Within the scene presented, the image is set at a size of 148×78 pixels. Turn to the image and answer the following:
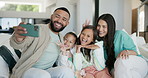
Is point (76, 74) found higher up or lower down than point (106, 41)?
lower down

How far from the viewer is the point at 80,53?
1.54 metres

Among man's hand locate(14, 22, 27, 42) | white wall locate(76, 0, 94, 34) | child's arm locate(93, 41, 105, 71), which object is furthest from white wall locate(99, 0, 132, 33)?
man's hand locate(14, 22, 27, 42)

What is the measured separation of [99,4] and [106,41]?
3665mm

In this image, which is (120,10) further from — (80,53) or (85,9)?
(80,53)

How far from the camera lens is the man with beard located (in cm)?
130

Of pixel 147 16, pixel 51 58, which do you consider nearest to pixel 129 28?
pixel 147 16

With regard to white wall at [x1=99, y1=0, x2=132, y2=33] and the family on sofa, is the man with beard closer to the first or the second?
the family on sofa

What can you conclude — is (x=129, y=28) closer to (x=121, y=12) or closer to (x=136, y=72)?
(x=121, y=12)

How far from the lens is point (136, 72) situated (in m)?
1.37

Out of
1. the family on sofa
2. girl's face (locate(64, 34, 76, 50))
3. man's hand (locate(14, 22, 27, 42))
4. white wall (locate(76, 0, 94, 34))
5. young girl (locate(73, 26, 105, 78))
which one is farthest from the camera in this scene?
white wall (locate(76, 0, 94, 34))

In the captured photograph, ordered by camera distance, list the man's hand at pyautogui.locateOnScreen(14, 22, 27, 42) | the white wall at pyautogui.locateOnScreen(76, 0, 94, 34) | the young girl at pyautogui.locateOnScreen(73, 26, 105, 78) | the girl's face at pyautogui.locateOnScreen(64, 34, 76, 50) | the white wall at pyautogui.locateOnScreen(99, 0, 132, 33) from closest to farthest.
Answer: the man's hand at pyautogui.locateOnScreen(14, 22, 27, 42) → the young girl at pyautogui.locateOnScreen(73, 26, 105, 78) → the girl's face at pyautogui.locateOnScreen(64, 34, 76, 50) → the white wall at pyautogui.locateOnScreen(99, 0, 132, 33) → the white wall at pyautogui.locateOnScreen(76, 0, 94, 34)

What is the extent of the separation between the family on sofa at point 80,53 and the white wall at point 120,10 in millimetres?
3415

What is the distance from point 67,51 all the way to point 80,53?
136 millimetres

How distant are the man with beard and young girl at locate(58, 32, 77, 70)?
0.05 m
